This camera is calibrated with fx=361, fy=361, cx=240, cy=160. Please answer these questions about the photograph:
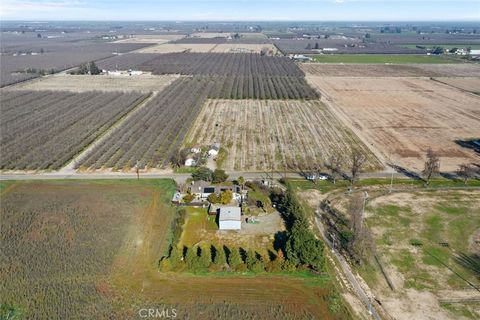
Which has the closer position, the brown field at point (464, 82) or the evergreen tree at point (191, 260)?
the evergreen tree at point (191, 260)

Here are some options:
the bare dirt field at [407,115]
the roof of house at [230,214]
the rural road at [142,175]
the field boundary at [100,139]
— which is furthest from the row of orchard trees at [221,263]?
the bare dirt field at [407,115]

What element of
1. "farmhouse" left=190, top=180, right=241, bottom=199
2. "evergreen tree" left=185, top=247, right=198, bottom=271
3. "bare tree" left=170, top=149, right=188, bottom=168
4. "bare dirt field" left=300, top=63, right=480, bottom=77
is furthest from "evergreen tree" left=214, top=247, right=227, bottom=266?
"bare dirt field" left=300, top=63, right=480, bottom=77

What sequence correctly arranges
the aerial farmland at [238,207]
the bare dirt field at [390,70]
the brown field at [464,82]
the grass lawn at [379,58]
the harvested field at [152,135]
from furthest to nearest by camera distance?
the grass lawn at [379,58] < the bare dirt field at [390,70] < the brown field at [464,82] < the harvested field at [152,135] < the aerial farmland at [238,207]

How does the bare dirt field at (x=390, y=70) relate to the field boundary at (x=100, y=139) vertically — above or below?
above

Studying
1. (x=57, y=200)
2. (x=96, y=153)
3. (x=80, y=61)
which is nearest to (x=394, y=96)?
(x=96, y=153)

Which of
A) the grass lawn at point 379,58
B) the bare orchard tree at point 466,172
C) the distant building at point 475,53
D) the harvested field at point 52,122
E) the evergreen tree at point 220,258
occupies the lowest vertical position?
the evergreen tree at point 220,258

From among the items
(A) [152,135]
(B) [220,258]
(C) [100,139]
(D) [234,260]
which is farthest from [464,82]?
(B) [220,258]

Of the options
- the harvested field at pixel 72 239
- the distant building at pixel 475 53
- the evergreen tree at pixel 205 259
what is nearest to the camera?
the harvested field at pixel 72 239

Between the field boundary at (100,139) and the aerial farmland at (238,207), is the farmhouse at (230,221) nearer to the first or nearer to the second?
the aerial farmland at (238,207)
